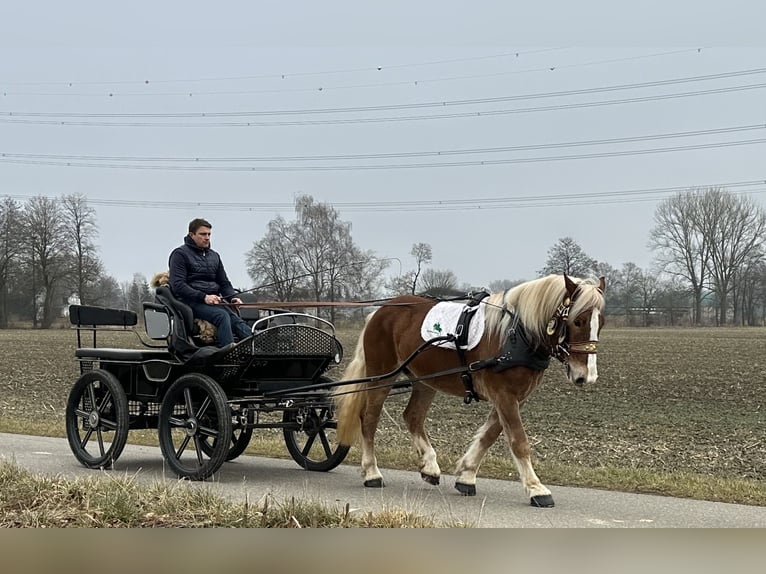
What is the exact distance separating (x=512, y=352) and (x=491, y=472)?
2124 millimetres

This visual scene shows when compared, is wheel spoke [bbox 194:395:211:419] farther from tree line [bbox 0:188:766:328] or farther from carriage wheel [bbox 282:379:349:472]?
tree line [bbox 0:188:766:328]

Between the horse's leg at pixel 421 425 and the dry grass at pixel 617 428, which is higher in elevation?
the horse's leg at pixel 421 425

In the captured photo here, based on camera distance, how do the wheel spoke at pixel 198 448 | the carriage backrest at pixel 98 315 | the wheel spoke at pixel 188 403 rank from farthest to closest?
1. the carriage backrest at pixel 98 315
2. the wheel spoke at pixel 188 403
3. the wheel spoke at pixel 198 448

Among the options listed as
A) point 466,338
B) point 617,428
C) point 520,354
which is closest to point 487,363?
point 520,354

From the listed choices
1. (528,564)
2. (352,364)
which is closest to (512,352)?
(352,364)

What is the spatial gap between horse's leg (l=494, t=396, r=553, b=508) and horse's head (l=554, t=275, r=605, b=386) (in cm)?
58

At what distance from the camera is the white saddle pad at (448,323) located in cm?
721

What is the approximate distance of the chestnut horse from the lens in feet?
21.3

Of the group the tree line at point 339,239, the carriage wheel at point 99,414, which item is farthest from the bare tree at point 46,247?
the carriage wheel at point 99,414

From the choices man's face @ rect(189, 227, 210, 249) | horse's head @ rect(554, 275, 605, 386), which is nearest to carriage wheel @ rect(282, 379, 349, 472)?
man's face @ rect(189, 227, 210, 249)

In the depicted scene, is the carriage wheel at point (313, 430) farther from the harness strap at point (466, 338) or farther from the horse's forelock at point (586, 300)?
the horse's forelock at point (586, 300)

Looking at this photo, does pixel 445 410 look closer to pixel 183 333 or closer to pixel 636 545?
pixel 183 333

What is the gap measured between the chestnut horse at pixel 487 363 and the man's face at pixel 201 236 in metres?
1.86

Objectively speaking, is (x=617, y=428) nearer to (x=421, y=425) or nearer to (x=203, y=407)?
(x=421, y=425)
